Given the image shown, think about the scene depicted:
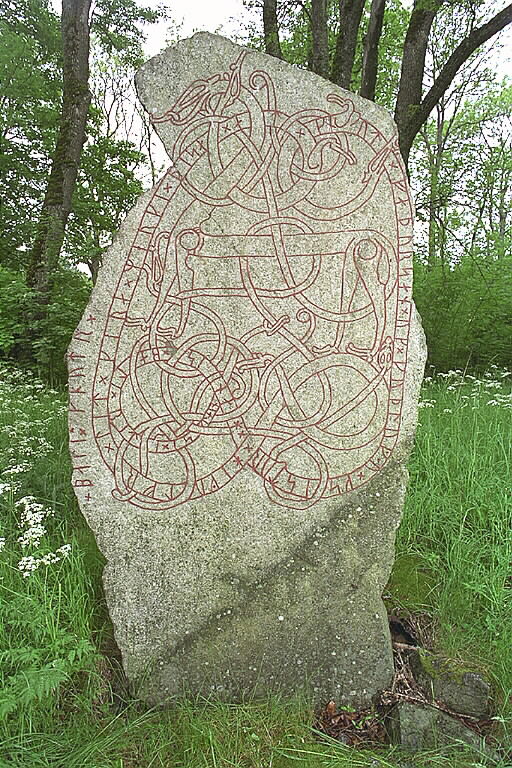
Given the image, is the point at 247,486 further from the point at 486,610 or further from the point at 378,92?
the point at 378,92

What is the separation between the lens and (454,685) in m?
2.21

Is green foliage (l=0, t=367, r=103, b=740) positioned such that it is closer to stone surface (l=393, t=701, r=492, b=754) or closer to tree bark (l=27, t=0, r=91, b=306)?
stone surface (l=393, t=701, r=492, b=754)

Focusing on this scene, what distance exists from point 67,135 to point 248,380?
14.6 ft

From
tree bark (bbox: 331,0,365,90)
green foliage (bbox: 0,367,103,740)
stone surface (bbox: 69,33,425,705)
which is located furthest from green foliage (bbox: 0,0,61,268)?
stone surface (bbox: 69,33,425,705)

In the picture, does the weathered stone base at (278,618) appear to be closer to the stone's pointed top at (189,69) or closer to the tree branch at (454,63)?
the stone's pointed top at (189,69)

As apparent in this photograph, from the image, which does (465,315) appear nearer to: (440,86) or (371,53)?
(440,86)

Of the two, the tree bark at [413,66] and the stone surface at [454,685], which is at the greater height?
the tree bark at [413,66]

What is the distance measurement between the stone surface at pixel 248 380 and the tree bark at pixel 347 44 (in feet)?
14.7

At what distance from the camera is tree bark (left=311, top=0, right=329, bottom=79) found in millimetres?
5832

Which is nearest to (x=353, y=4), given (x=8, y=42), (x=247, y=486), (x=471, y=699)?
(x=8, y=42)

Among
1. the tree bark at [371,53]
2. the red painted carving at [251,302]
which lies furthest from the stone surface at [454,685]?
the tree bark at [371,53]

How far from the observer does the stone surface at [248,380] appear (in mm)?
2088

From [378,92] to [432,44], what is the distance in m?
1.38

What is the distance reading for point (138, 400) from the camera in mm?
2105
